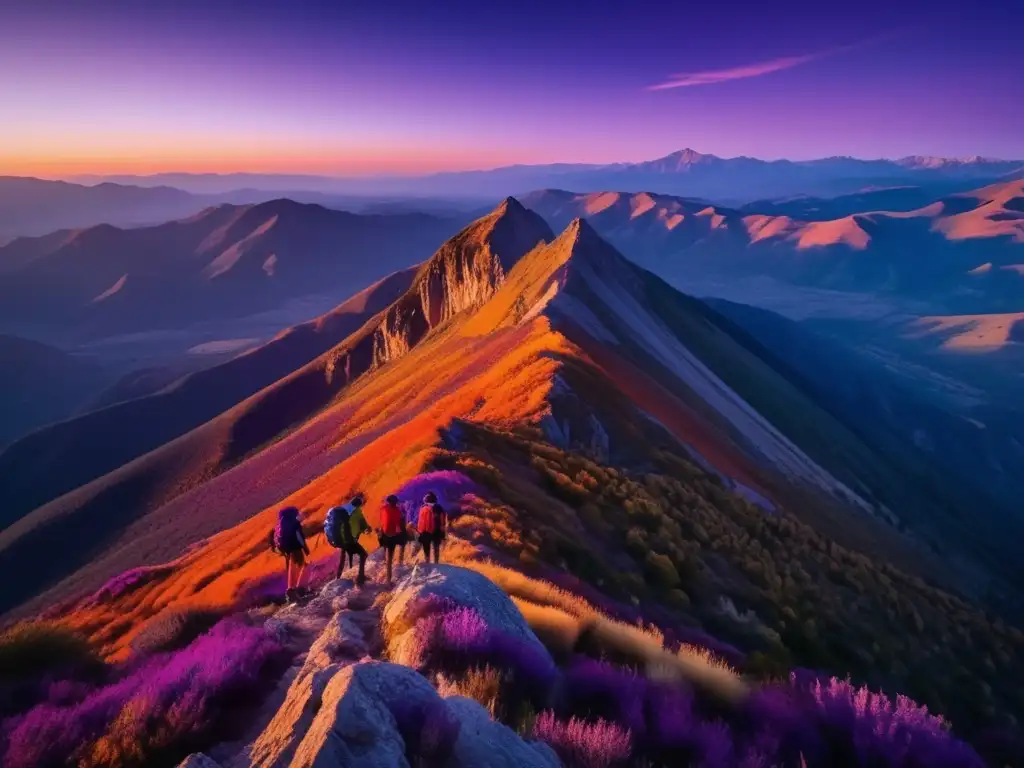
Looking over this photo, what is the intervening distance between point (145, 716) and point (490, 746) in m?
3.81

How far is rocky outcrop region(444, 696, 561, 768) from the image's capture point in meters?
5.25

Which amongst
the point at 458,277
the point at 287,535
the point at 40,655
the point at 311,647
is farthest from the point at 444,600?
the point at 458,277

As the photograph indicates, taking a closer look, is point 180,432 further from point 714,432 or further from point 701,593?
point 701,593

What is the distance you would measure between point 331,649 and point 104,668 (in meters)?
4.84

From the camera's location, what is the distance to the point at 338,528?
11977mm

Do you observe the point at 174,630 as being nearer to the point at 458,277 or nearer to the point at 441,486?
the point at 441,486

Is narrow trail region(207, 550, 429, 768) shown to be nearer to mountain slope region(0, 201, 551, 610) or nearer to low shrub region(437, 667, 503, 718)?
low shrub region(437, 667, 503, 718)

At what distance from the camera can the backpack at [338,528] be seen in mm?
11969

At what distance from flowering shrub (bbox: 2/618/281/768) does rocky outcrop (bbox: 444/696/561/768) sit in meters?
2.93

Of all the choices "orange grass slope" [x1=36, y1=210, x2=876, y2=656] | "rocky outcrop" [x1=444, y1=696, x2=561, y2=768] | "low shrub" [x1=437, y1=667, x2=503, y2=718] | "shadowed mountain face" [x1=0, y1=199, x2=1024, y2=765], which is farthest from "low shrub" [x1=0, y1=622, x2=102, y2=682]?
"rocky outcrop" [x1=444, y1=696, x2=561, y2=768]

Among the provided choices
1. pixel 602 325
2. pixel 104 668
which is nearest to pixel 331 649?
pixel 104 668

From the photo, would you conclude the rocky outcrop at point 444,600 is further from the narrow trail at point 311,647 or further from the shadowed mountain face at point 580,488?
the shadowed mountain face at point 580,488

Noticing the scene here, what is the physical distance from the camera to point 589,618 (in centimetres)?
1010

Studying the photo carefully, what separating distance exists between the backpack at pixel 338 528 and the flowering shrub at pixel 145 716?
3.88 metres
